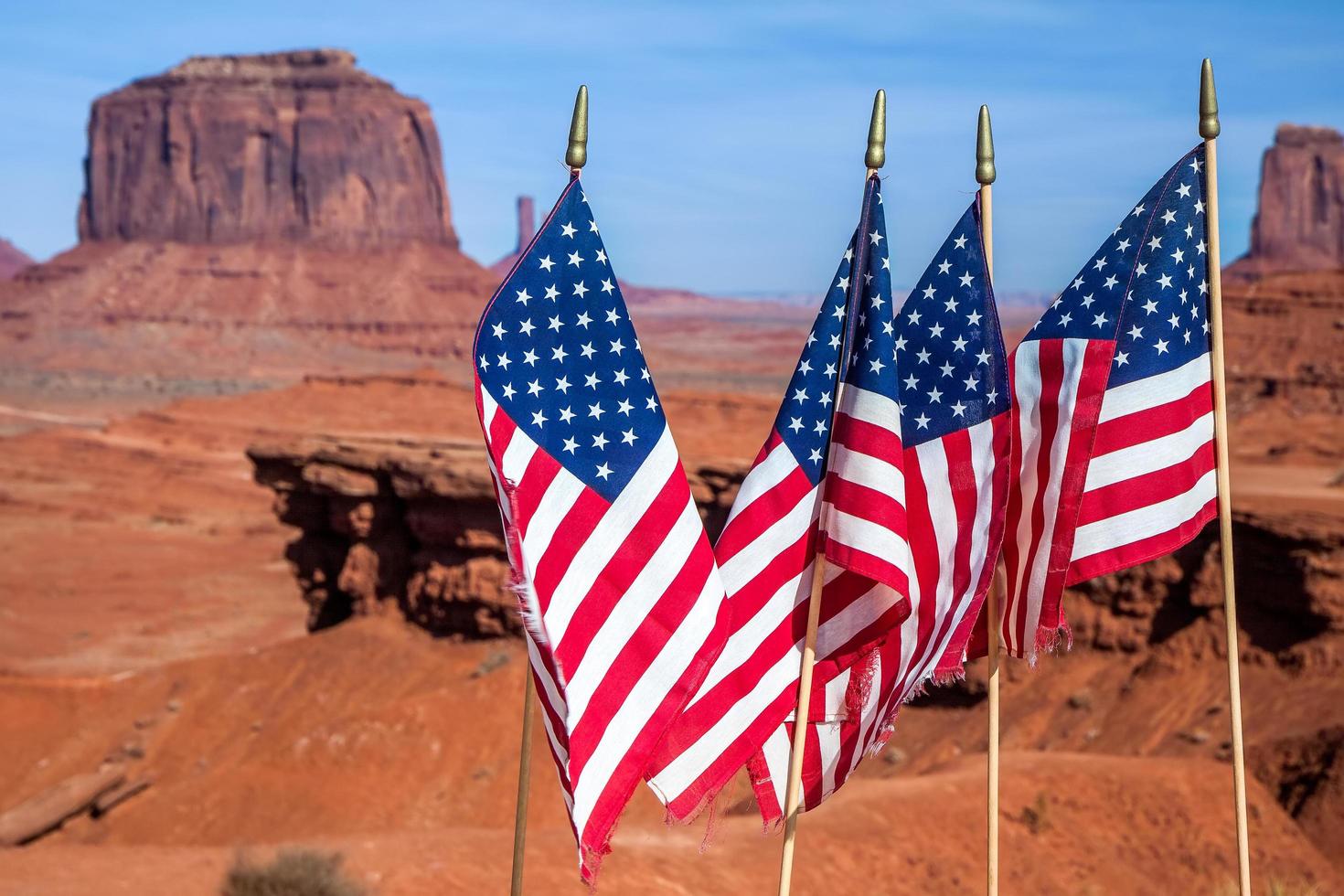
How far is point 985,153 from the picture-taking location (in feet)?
23.6

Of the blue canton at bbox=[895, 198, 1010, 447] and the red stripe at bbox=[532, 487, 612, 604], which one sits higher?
the blue canton at bbox=[895, 198, 1010, 447]

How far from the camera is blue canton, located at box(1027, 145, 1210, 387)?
23.7ft

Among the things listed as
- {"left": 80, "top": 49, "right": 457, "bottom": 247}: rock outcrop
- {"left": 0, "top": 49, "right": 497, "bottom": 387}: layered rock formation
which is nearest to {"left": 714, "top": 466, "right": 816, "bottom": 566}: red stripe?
{"left": 0, "top": 49, "right": 497, "bottom": 387}: layered rock formation

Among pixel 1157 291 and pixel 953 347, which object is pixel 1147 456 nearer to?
pixel 1157 291

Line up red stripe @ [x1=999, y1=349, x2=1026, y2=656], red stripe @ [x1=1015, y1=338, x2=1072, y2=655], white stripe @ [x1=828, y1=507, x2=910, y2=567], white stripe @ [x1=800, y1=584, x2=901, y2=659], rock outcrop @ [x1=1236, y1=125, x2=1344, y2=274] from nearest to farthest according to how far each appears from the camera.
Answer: white stripe @ [x1=828, y1=507, x2=910, y2=567], white stripe @ [x1=800, y1=584, x2=901, y2=659], red stripe @ [x1=1015, y1=338, x2=1072, y2=655], red stripe @ [x1=999, y1=349, x2=1026, y2=656], rock outcrop @ [x1=1236, y1=125, x2=1344, y2=274]

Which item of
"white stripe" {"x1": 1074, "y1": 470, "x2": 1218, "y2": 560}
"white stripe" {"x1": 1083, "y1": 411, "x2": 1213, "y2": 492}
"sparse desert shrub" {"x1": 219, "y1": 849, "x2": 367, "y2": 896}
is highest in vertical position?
"white stripe" {"x1": 1083, "y1": 411, "x2": 1213, "y2": 492}

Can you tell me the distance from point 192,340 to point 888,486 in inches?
3790

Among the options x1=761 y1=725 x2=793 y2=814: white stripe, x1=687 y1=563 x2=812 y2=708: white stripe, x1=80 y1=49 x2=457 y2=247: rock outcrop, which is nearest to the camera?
x1=687 y1=563 x2=812 y2=708: white stripe

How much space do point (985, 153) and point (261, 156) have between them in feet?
350

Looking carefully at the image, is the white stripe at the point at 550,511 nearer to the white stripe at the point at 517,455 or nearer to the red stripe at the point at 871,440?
the white stripe at the point at 517,455

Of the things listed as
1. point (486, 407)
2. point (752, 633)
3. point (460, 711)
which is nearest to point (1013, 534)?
point (752, 633)

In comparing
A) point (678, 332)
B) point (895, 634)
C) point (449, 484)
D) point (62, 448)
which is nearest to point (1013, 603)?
point (895, 634)

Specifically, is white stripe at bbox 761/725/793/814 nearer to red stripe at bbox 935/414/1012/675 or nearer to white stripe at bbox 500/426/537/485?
red stripe at bbox 935/414/1012/675

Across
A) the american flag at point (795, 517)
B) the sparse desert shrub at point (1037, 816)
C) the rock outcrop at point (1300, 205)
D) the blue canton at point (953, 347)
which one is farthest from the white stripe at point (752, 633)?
the rock outcrop at point (1300, 205)
